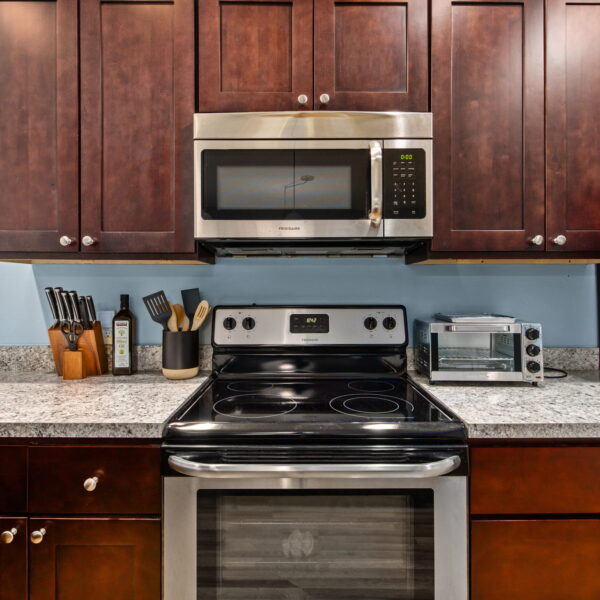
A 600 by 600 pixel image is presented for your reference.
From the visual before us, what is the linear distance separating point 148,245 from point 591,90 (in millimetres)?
1560

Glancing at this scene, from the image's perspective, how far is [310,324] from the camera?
1.65 meters

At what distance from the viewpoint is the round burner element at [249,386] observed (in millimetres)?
1480

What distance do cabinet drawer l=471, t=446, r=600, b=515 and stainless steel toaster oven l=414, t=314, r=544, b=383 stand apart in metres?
0.39

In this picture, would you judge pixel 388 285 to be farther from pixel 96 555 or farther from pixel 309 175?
pixel 96 555

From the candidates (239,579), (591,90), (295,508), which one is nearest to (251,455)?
(295,508)

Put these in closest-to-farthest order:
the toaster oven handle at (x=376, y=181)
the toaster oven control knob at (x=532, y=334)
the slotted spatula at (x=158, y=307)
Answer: the toaster oven handle at (x=376, y=181)
the toaster oven control knob at (x=532, y=334)
the slotted spatula at (x=158, y=307)

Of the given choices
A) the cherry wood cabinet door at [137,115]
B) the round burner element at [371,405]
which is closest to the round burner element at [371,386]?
the round burner element at [371,405]

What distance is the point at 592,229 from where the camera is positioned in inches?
54.8

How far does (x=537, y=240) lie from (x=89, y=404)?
4.86ft

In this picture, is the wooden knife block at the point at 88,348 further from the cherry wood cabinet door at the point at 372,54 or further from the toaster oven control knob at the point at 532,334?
the toaster oven control knob at the point at 532,334

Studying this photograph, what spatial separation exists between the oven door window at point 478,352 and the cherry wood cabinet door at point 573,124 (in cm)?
35

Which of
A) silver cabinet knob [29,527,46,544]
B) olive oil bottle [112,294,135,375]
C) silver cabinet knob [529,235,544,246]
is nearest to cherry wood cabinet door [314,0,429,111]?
silver cabinet knob [529,235,544,246]

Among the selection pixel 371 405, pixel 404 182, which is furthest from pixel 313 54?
pixel 371 405

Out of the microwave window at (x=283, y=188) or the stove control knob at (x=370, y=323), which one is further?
the stove control knob at (x=370, y=323)
